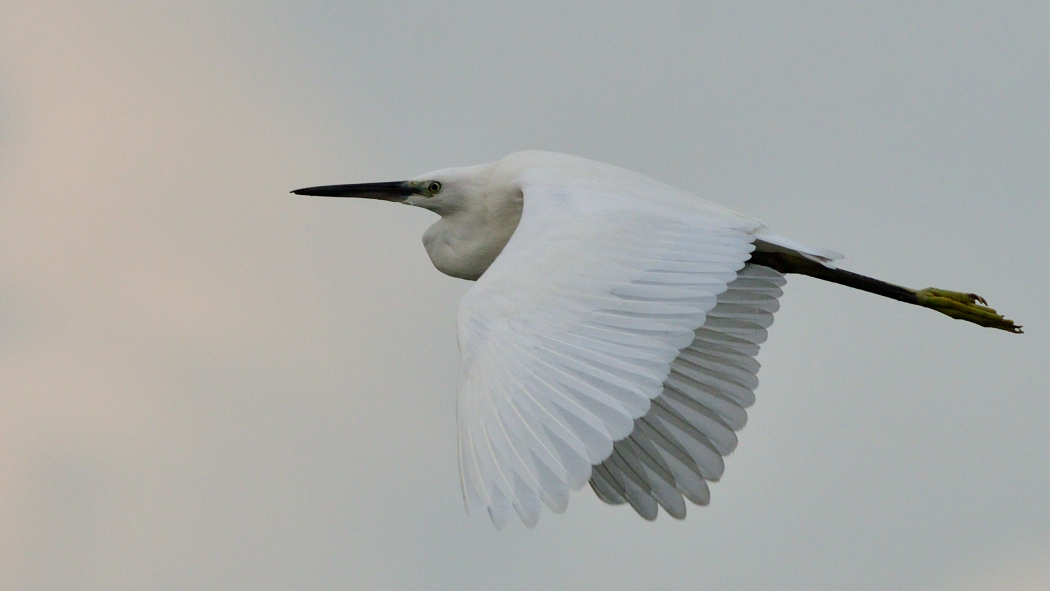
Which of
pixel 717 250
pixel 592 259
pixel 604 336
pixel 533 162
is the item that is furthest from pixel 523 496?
pixel 533 162

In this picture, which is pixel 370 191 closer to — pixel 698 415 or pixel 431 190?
pixel 431 190

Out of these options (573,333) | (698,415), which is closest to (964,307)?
(698,415)

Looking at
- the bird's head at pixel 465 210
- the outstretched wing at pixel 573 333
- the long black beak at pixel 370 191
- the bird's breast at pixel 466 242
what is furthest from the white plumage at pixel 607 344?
the long black beak at pixel 370 191

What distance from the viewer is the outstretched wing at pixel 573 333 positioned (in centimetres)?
530

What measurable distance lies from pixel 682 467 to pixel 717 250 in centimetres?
110

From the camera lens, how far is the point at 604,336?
19.2 ft

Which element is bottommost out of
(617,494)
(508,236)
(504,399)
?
(617,494)

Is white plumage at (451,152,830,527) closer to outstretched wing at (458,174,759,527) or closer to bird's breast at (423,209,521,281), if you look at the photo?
outstretched wing at (458,174,759,527)

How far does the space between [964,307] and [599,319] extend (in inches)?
142

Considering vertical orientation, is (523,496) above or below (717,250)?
below

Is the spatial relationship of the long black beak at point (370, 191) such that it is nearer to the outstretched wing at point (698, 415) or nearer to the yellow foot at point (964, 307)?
the outstretched wing at point (698, 415)

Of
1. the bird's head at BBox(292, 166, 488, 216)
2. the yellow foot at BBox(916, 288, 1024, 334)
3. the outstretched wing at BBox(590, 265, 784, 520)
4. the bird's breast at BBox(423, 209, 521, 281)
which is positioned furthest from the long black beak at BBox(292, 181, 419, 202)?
the yellow foot at BBox(916, 288, 1024, 334)

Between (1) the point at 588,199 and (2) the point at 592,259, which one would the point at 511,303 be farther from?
(1) the point at 588,199

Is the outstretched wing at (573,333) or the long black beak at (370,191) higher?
the long black beak at (370,191)
